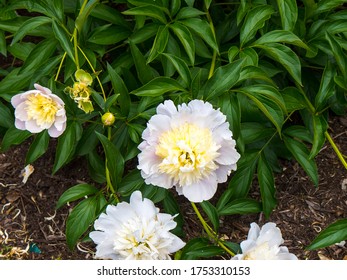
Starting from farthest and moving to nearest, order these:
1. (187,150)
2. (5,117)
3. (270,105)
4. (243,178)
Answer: (5,117) < (243,178) < (270,105) < (187,150)

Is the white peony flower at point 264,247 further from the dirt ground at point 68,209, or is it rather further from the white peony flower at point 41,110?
the white peony flower at point 41,110

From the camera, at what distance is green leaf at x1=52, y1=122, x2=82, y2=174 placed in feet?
6.60

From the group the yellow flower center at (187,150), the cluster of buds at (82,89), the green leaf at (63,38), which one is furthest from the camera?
the green leaf at (63,38)

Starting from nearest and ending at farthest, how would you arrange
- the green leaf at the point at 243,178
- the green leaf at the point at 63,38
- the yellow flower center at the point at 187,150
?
the yellow flower center at the point at 187,150 → the green leaf at the point at 63,38 → the green leaf at the point at 243,178

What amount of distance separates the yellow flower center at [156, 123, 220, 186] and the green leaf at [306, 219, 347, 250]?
1.40 ft

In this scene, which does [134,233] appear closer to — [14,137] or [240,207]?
[240,207]

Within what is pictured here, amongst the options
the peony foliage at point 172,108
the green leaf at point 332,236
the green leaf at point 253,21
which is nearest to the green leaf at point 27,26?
the peony foliage at point 172,108

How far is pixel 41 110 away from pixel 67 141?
178 millimetres

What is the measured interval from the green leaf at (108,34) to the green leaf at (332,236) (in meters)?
0.91

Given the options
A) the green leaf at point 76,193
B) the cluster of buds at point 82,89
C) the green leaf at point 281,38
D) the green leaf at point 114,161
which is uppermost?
the green leaf at point 281,38

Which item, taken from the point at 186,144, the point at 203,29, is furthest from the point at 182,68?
the point at 186,144

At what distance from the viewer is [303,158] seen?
6.97ft

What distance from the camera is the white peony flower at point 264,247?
5.78 ft

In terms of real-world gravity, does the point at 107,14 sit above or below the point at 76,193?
above
